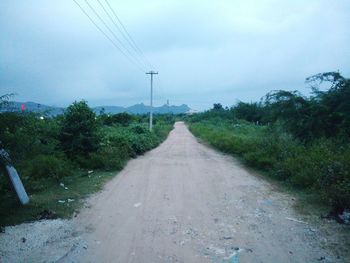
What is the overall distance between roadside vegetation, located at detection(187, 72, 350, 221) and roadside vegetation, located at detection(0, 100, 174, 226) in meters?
5.87

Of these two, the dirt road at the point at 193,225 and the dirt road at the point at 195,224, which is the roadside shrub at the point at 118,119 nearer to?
the dirt road at the point at 195,224

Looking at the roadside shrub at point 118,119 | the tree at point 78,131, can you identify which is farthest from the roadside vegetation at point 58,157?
the roadside shrub at point 118,119

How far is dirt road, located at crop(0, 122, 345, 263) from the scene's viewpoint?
558cm

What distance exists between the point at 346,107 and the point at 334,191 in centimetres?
709

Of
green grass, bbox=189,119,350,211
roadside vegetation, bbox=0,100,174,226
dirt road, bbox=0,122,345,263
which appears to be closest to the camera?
dirt road, bbox=0,122,345,263

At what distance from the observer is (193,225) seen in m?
6.94

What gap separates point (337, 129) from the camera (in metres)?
13.8

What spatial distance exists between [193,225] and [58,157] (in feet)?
25.7

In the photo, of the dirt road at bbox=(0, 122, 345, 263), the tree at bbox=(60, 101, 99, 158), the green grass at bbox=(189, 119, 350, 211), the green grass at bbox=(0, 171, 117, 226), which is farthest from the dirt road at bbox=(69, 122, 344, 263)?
the tree at bbox=(60, 101, 99, 158)

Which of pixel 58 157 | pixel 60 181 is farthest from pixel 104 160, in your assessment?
pixel 60 181

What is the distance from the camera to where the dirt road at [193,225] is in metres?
5.58

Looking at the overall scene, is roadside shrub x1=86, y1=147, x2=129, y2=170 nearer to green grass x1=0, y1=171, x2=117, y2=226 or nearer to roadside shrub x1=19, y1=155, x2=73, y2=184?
green grass x1=0, y1=171, x2=117, y2=226

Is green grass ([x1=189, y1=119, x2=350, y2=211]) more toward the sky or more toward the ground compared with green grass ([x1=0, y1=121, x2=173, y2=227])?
more toward the sky

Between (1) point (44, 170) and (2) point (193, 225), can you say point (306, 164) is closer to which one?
(2) point (193, 225)
